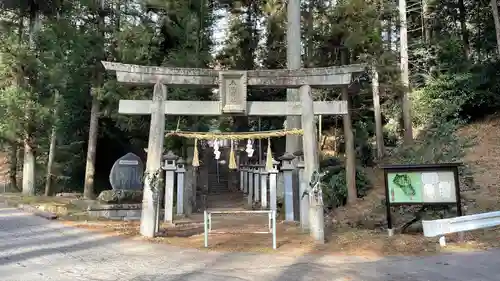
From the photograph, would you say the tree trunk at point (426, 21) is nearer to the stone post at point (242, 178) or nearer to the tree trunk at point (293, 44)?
the tree trunk at point (293, 44)

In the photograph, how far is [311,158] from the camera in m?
9.60

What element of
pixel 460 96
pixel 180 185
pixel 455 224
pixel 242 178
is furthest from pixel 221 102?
pixel 242 178

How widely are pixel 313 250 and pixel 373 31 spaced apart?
29.8ft

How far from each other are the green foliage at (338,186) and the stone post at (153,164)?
799cm

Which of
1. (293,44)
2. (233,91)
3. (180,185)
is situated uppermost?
(293,44)

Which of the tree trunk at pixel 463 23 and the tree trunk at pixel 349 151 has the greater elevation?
the tree trunk at pixel 463 23

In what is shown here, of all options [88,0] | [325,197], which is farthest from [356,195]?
[88,0]

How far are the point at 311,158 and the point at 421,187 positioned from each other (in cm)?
256

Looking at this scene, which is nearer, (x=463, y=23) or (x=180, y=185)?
(x=180, y=185)

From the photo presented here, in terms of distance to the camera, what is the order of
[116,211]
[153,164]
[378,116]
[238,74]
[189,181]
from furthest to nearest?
[378,116]
[189,181]
[116,211]
[238,74]
[153,164]

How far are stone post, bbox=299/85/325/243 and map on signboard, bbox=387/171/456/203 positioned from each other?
1.77 meters

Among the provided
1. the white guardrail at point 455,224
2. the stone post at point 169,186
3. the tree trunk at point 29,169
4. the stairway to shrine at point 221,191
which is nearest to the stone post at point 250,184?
the stairway to shrine at point 221,191

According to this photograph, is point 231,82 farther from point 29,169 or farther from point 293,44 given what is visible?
point 29,169

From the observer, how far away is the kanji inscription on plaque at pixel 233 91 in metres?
9.64
